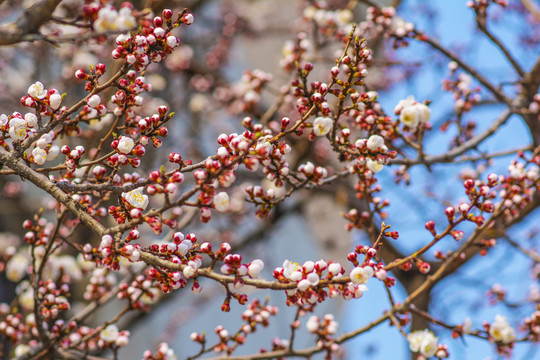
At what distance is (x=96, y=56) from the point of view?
4836 millimetres

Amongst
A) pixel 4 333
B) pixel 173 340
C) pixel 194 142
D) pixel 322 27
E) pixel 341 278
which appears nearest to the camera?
pixel 341 278

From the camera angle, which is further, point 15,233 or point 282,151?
point 15,233

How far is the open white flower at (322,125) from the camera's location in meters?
1.64

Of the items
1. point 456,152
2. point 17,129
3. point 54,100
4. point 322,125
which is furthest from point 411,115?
point 17,129

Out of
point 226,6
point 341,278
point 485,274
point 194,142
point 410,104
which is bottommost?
point 341,278

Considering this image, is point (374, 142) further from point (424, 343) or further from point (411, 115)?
point (424, 343)

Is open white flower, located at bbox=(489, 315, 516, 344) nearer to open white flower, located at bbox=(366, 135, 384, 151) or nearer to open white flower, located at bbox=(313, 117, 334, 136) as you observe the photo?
open white flower, located at bbox=(366, 135, 384, 151)

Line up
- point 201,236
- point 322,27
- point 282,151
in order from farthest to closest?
point 201,236
point 322,27
point 282,151

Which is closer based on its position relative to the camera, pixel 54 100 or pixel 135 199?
pixel 135 199

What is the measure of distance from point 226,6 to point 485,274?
18.9 ft

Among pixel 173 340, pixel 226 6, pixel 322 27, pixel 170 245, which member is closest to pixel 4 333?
pixel 170 245

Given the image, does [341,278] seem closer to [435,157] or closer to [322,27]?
[435,157]

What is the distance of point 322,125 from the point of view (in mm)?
1656

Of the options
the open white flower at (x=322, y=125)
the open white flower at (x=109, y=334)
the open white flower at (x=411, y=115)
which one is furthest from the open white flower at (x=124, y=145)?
the open white flower at (x=109, y=334)
